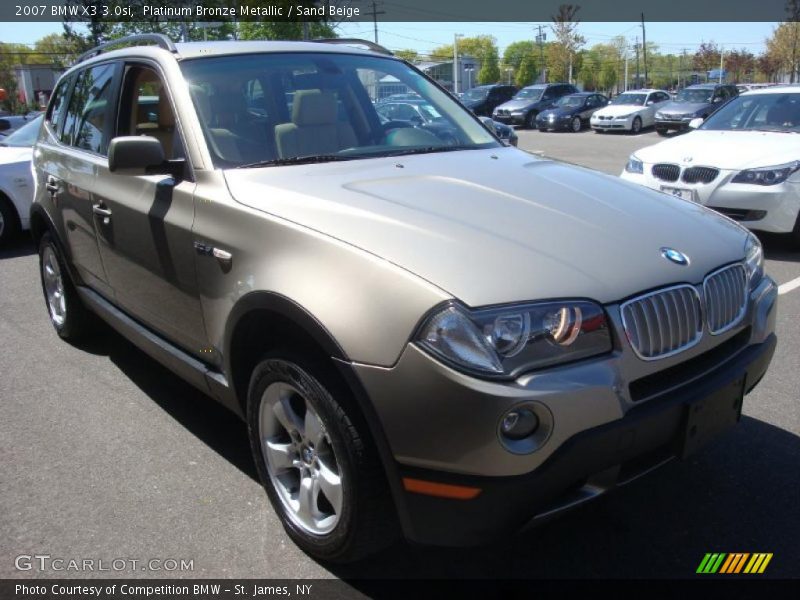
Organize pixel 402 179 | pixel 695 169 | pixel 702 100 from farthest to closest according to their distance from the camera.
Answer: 1. pixel 702 100
2. pixel 695 169
3. pixel 402 179

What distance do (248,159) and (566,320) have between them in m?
1.63

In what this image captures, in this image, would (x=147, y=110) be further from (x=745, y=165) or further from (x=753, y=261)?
(x=745, y=165)

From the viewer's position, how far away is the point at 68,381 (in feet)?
14.4

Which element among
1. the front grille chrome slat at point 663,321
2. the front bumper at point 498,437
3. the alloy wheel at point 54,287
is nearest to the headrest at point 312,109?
the front bumper at point 498,437

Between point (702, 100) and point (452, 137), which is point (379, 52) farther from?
point (702, 100)

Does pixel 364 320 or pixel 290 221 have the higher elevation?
pixel 290 221

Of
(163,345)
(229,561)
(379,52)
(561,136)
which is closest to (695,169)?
(379,52)

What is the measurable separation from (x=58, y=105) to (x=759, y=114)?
23.5ft

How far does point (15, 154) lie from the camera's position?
27.9 ft

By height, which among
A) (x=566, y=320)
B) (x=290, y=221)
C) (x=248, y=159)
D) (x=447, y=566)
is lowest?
(x=447, y=566)

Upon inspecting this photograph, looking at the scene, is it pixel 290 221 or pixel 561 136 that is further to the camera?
pixel 561 136

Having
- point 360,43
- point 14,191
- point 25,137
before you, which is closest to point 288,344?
point 360,43

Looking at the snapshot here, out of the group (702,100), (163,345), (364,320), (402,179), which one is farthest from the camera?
(702,100)

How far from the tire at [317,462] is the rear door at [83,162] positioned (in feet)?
5.86
